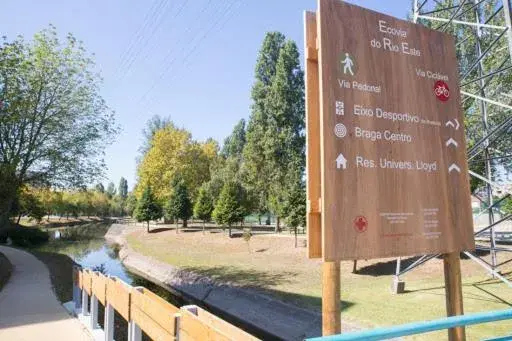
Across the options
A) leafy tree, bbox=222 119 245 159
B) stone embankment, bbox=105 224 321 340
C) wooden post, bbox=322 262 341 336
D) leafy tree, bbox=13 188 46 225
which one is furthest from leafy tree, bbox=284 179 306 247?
leafy tree, bbox=222 119 245 159

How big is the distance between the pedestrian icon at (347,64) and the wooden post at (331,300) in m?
1.56

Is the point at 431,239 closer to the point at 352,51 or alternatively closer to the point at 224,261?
the point at 352,51

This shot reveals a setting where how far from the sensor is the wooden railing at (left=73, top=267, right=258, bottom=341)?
10.7ft

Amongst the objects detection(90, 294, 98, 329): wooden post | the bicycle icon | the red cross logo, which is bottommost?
detection(90, 294, 98, 329): wooden post

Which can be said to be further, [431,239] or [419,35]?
[419,35]

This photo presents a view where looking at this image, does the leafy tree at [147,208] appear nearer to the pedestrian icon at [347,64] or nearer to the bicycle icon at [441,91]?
the bicycle icon at [441,91]

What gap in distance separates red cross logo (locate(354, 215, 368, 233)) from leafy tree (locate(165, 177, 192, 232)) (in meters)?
40.7

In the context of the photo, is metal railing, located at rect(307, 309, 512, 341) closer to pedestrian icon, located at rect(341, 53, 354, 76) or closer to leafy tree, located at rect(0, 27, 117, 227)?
pedestrian icon, located at rect(341, 53, 354, 76)

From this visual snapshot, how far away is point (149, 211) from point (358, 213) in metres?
43.6

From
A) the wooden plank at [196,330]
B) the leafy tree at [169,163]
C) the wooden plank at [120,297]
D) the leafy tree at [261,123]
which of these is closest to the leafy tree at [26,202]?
the leafy tree at [169,163]

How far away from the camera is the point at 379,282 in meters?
15.8

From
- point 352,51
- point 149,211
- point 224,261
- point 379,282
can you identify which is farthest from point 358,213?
point 149,211

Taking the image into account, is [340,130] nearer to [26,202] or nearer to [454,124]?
[454,124]

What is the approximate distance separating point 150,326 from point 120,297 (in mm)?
1502
